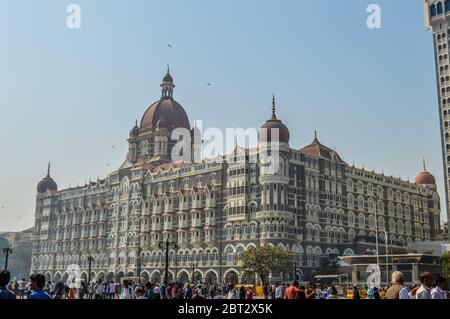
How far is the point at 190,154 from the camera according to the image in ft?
295

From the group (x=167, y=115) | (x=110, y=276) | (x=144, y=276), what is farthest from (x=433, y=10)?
(x=110, y=276)

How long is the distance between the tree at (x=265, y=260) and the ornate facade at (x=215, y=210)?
398 cm

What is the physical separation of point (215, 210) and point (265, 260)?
514 inches

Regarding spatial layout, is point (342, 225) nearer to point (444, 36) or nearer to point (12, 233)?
point (444, 36)

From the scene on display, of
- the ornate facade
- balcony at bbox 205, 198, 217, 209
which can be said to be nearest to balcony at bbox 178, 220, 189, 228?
the ornate facade

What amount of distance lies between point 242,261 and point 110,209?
30.5 m

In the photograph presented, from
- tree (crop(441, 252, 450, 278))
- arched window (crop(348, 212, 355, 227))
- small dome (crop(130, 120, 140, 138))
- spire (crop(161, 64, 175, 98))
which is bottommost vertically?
tree (crop(441, 252, 450, 278))

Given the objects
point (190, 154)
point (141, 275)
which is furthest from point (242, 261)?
point (190, 154)

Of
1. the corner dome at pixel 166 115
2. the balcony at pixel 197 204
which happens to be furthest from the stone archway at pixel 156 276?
the corner dome at pixel 166 115

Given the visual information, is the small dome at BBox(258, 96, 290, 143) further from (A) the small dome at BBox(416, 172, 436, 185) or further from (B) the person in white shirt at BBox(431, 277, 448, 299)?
(B) the person in white shirt at BBox(431, 277, 448, 299)

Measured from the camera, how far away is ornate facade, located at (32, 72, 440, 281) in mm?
64375

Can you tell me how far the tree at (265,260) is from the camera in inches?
2237

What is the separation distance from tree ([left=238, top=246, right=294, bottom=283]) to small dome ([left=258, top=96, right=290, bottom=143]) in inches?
515

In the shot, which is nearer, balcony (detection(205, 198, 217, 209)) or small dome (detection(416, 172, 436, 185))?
balcony (detection(205, 198, 217, 209))
